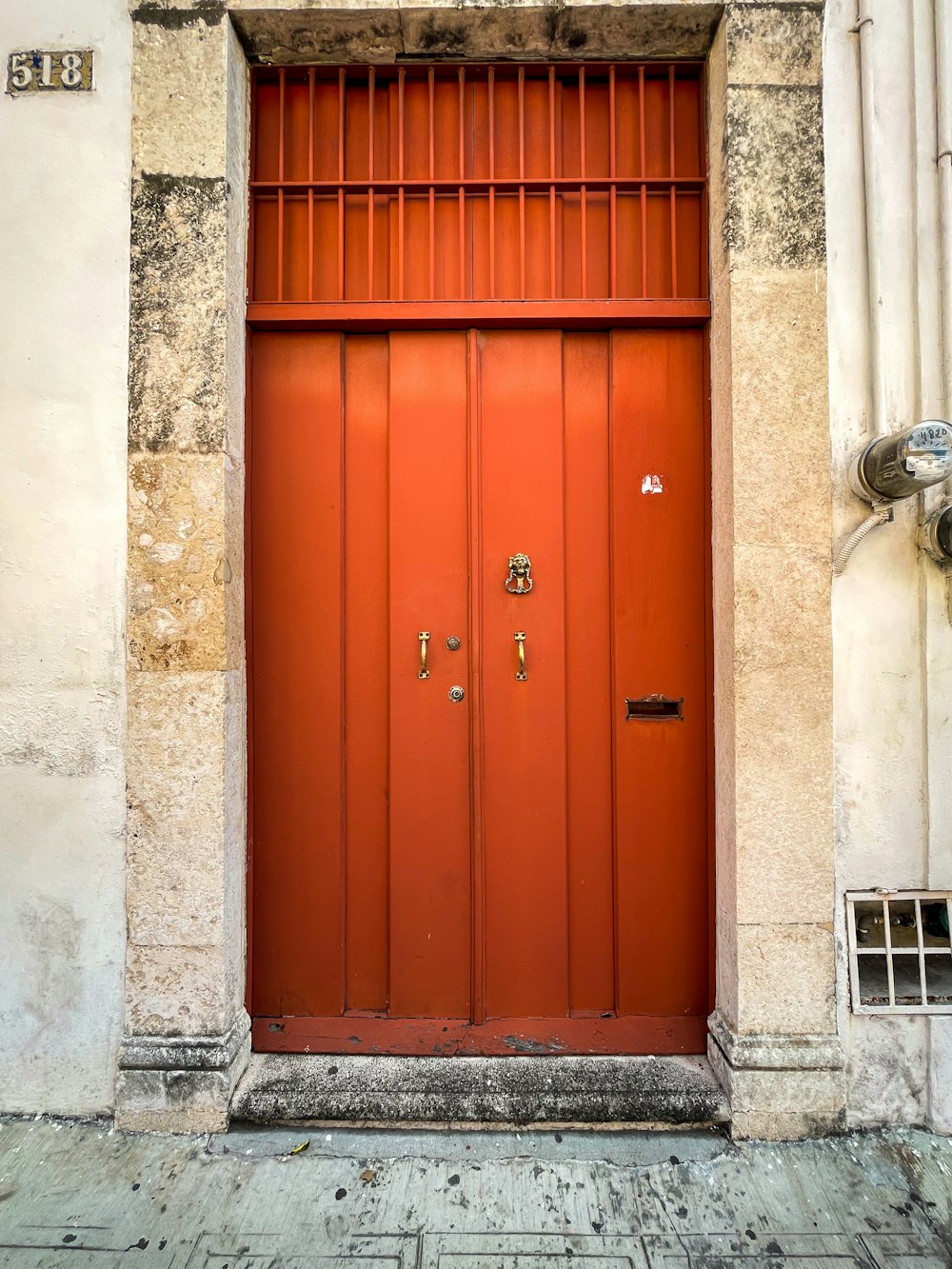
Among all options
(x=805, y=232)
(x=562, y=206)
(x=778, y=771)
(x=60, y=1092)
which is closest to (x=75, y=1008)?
(x=60, y=1092)

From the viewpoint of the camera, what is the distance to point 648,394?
2848 millimetres

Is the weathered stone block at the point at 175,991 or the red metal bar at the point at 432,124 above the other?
the red metal bar at the point at 432,124

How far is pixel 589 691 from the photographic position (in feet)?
9.37

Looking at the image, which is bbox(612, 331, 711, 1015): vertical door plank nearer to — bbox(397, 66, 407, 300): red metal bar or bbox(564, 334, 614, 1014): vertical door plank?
bbox(564, 334, 614, 1014): vertical door plank

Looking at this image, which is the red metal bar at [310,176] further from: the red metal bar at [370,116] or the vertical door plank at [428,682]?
the vertical door plank at [428,682]

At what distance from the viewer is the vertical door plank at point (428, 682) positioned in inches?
112

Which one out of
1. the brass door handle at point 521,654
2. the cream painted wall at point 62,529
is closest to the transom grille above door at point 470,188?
the cream painted wall at point 62,529

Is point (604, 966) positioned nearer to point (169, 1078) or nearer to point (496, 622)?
point (496, 622)

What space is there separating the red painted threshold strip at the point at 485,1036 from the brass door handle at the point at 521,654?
4.69ft

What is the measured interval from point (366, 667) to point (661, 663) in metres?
1.25

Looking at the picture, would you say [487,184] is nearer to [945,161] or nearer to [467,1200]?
[945,161]

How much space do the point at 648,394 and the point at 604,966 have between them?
7.92ft

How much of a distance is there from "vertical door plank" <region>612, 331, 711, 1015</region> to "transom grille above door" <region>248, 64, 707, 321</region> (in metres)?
0.43

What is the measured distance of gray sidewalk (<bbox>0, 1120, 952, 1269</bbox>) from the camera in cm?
207
